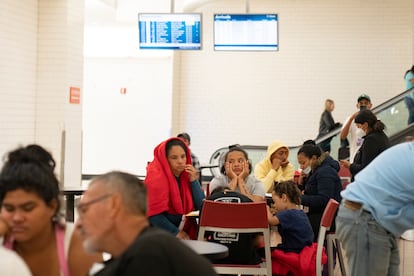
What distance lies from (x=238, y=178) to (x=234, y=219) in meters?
1.47

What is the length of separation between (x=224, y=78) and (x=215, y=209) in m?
10.5

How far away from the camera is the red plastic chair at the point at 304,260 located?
5.48 metres

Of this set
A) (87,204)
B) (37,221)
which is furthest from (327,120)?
(87,204)

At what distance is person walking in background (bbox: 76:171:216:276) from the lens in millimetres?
1875

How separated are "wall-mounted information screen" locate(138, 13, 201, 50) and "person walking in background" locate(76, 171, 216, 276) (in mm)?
9817

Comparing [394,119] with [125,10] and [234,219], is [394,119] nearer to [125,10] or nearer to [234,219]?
[125,10]

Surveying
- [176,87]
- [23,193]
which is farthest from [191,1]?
[23,193]

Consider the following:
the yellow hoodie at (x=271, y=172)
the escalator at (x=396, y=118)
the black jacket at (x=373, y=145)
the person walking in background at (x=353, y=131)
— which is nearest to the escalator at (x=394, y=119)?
the escalator at (x=396, y=118)

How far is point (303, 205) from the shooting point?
6.68 m

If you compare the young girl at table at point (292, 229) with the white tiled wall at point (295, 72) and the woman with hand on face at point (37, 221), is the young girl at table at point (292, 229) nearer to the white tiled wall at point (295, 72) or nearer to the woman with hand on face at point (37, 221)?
the woman with hand on face at point (37, 221)

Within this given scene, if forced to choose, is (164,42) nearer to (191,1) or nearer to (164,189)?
(191,1)

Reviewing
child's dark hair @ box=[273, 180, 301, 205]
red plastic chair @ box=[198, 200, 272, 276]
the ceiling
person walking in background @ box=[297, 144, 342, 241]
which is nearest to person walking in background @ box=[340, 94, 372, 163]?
the ceiling

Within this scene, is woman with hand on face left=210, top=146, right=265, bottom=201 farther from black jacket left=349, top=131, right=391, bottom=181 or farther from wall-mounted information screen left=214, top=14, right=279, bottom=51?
wall-mounted information screen left=214, top=14, right=279, bottom=51

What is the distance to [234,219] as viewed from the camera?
16.9ft
